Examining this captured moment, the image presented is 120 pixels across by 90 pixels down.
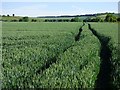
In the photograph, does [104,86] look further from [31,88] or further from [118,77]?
[31,88]

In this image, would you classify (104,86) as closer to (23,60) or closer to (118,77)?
(118,77)

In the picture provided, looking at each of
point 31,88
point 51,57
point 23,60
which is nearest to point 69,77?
point 31,88

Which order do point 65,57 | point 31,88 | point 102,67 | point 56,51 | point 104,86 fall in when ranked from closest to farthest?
1. point 31,88
2. point 104,86
3. point 65,57
4. point 102,67
5. point 56,51

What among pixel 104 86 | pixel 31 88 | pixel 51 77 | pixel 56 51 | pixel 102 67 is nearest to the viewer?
pixel 31 88

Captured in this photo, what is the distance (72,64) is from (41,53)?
10.2ft

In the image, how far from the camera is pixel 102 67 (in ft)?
61.3

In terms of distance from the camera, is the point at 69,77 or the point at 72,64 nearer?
the point at 69,77

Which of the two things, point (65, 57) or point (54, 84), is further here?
point (65, 57)

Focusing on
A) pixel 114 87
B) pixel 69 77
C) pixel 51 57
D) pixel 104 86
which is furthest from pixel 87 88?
pixel 51 57

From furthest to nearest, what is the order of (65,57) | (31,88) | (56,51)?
(56,51)
(65,57)
(31,88)

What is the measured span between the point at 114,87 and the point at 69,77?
2.12 m

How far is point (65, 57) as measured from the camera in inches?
661

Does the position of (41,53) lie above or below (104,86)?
above

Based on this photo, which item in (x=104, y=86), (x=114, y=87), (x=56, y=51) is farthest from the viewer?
(x=56, y=51)
